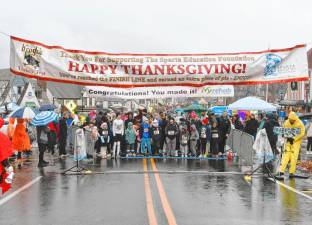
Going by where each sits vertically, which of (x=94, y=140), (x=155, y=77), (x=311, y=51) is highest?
(x=311, y=51)

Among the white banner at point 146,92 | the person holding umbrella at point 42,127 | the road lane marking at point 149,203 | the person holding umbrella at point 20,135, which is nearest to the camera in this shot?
the road lane marking at point 149,203

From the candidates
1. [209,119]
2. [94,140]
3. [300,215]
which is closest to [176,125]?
[209,119]

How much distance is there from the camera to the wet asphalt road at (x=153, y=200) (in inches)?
327

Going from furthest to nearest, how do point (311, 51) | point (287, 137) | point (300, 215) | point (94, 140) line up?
point (311, 51)
point (94, 140)
point (287, 137)
point (300, 215)

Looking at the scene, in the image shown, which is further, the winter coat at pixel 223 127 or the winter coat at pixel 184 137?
the winter coat at pixel 223 127

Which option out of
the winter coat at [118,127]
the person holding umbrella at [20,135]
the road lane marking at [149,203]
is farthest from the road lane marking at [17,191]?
the winter coat at [118,127]

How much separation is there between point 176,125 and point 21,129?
20.4 feet

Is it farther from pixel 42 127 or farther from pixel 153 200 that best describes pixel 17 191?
pixel 42 127

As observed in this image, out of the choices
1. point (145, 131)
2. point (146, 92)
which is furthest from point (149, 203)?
point (145, 131)

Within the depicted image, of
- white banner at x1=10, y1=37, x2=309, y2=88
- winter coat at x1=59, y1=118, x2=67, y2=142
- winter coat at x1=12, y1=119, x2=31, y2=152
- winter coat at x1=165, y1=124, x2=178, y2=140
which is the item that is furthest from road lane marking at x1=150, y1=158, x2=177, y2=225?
winter coat at x1=59, y1=118, x2=67, y2=142

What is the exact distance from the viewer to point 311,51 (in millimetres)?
85312

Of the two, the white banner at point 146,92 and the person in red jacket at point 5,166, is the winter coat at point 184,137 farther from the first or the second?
the person in red jacket at point 5,166

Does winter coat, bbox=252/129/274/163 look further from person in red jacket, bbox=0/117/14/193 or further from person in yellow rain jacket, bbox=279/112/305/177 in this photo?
person in red jacket, bbox=0/117/14/193

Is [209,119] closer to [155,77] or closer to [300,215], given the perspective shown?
[155,77]
